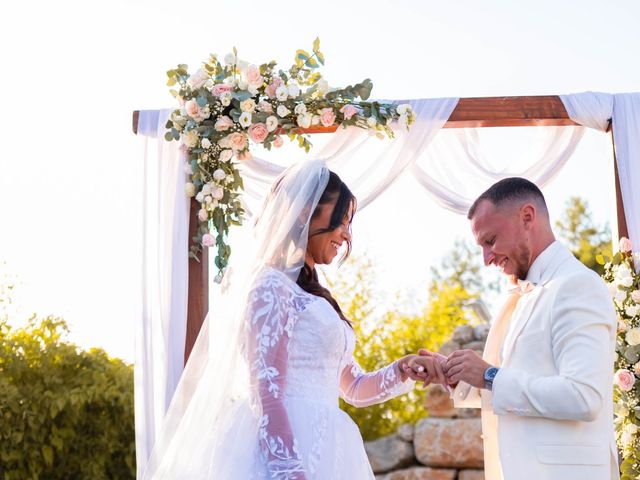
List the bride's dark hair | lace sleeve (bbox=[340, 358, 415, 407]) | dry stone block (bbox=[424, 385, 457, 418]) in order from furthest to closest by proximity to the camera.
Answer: dry stone block (bbox=[424, 385, 457, 418]) < lace sleeve (bbox=[340, 358, 415, 407]) < the bride's dark hair

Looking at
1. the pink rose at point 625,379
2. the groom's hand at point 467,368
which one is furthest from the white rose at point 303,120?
the pink rose at point 625,379

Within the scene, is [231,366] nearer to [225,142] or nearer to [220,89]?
[225,142]

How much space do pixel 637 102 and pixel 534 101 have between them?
2.08ft

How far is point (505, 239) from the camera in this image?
137 inches

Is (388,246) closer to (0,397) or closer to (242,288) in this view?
(0,397)

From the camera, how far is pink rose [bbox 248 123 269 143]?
487 centimetres

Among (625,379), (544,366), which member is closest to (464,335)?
(625,379)

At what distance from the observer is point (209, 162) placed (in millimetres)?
4965

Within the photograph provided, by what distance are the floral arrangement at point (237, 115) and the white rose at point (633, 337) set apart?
1.76 metres

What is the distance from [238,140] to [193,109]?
0.30 metres

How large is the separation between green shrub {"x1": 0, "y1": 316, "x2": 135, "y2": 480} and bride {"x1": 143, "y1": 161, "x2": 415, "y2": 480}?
12.2 ft

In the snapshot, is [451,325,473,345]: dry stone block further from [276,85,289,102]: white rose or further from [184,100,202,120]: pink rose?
[184,100,202,120]: pink rose

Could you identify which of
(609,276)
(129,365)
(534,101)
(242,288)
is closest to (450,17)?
(534,101)

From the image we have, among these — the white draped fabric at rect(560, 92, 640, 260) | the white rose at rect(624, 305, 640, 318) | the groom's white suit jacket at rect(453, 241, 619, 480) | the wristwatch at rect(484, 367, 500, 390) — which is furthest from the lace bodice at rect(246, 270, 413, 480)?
the white draped fabric at rect(560, 92, 640, 260)
